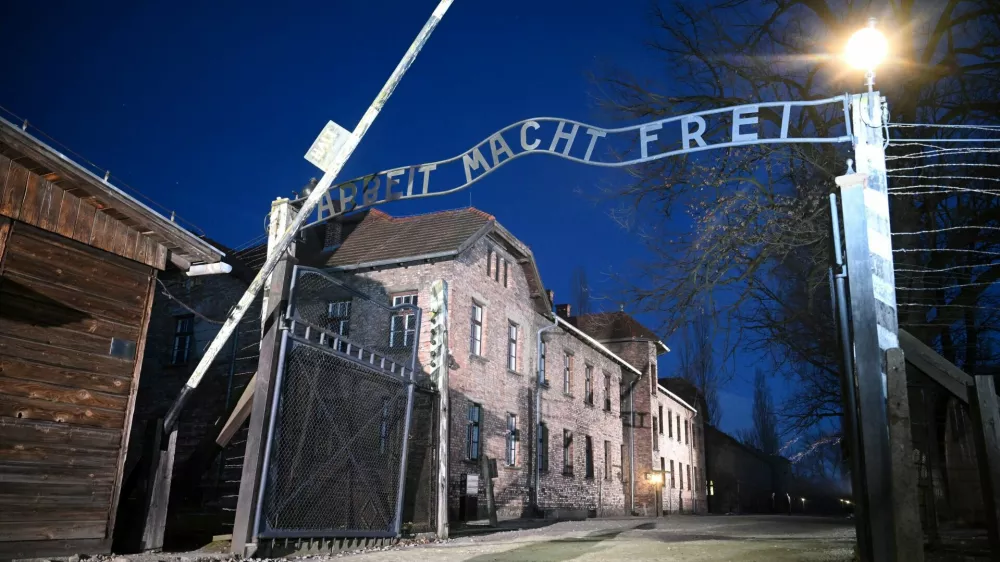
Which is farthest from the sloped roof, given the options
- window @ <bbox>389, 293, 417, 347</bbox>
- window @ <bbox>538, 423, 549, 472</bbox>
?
window @ <bbox>538, 423, 549, 472</bbox>

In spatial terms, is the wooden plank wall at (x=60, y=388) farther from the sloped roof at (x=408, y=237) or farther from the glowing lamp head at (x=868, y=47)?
the sloped roof at (x=408, y=237)

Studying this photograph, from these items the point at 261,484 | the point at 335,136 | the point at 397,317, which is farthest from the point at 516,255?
the point at 261,484

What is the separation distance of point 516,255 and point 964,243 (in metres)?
13.0

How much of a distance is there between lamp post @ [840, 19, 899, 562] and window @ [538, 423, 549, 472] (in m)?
17.8

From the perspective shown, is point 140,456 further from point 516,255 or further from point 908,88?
point 516,255

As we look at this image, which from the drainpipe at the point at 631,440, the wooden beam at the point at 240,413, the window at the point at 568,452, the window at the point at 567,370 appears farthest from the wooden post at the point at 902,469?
the drainpipe at the point at 631,440

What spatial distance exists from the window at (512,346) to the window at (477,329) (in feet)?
6.39

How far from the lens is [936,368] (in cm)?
602

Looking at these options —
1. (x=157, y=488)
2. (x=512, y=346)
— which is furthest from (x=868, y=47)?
(x=512, y=346)

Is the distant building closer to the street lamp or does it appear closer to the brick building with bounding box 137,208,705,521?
the brick building with bounding box 137,208,705,521

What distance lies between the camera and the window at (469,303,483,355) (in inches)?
798

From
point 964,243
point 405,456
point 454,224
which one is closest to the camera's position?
point 405,456

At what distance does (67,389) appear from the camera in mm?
8461

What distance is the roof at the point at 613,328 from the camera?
3653cm
